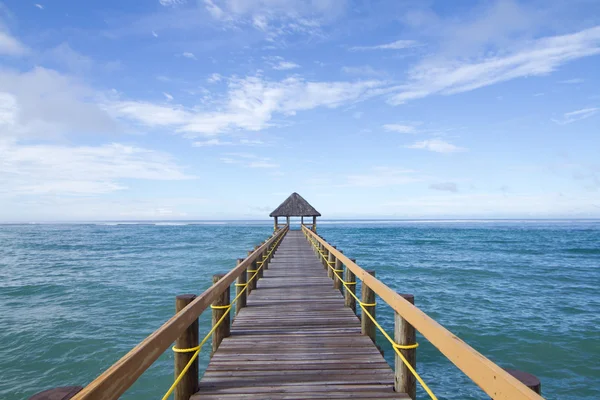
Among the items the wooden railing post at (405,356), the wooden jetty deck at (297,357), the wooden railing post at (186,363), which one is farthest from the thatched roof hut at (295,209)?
the wooden railing post at (186,363)

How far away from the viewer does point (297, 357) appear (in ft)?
14.2

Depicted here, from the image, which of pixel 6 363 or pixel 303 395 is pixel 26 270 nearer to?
pixel 6 363

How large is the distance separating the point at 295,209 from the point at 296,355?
27.5 meters

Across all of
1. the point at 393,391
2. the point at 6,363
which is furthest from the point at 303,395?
the point at 6,363

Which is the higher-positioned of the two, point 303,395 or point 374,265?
point 303,395

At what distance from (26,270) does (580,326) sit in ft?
111

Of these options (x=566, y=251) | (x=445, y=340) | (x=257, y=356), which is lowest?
(x=566, y=251)

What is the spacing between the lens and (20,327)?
1203cm

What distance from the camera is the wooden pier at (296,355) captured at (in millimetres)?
1825

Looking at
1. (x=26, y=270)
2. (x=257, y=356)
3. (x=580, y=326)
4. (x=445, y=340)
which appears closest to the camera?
(x=445, y=340)

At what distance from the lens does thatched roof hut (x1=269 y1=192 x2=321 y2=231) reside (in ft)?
103

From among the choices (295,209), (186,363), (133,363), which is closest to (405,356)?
(186,363)

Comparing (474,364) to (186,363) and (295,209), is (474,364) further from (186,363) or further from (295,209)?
(295,209)

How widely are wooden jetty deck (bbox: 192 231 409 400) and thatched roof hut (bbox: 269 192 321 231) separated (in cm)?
2377
